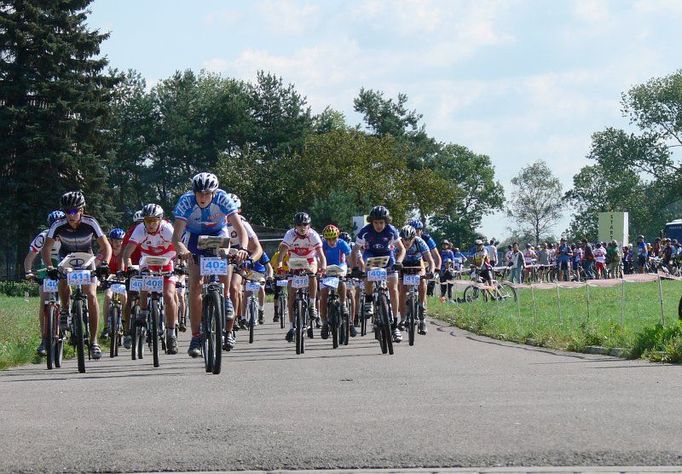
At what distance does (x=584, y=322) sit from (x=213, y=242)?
930cm

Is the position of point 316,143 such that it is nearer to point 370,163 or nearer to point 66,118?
point 370,163

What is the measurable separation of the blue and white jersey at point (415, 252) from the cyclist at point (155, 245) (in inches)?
207

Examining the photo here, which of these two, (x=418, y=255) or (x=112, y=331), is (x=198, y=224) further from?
(x=418, y=255)

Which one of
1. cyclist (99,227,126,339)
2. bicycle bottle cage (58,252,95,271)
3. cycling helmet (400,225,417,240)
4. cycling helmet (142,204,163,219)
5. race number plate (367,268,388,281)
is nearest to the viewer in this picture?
bicycle bottle cage (58,252,95,271)

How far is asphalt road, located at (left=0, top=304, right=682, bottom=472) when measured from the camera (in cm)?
749

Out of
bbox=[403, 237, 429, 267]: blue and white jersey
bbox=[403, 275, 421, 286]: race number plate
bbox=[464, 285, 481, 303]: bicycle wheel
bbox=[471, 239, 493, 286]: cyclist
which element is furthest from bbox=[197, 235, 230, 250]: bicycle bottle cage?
bbox=[464, 285, 481, 303]: bicycle wheel

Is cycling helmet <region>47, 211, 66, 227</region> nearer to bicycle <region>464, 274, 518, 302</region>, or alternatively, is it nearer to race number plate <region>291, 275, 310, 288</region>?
race number plate <region>291, 275, 310, 288</region>

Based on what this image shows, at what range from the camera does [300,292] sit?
719 inches

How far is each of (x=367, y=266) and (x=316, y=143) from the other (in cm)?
7373

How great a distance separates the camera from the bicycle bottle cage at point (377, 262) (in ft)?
60.4

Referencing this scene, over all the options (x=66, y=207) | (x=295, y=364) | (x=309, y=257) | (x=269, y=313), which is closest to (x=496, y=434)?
(x=295, y=364)

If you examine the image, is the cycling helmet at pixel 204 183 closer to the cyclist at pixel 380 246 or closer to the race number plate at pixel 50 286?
the race number plate at pixel 50 286

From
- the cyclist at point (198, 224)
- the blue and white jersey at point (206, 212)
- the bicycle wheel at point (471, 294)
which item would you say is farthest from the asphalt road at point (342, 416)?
the bicycle wheel at point (471, 294)

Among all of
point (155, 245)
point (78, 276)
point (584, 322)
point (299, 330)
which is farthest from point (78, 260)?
point (584, 322)
